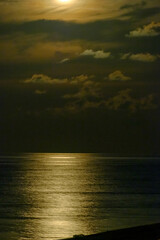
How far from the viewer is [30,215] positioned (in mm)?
53906

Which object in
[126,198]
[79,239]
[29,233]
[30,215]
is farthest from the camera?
[126,198]

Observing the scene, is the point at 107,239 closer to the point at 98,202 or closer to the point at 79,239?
the point at 79,239

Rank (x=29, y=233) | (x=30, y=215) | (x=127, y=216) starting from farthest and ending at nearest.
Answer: (x=30, y=215), (x=127, y=216), (x=29, y=233)

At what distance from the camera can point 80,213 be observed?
55688 mm

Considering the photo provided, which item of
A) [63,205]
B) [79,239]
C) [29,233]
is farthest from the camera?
[63,205]

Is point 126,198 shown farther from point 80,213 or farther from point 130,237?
point 130,237

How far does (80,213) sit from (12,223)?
36.3 ft

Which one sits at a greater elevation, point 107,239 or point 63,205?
point 63,205

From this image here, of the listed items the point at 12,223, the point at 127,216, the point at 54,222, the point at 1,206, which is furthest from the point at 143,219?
the point at 1,206

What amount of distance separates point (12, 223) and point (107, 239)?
2412cm

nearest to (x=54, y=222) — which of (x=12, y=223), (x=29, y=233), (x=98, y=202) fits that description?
(x=12, y=223)

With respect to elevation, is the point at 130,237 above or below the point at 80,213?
below

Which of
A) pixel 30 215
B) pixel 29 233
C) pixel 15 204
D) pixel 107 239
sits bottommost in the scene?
pixel 107 239

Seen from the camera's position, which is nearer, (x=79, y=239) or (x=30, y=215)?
(x=79, y=239)
